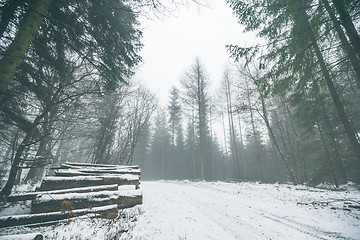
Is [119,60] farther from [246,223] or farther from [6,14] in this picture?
[246,223]

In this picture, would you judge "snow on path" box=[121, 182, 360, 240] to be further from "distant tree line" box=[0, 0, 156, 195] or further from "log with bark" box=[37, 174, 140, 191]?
"distant tree line" box=[0, 0, 156, 195]

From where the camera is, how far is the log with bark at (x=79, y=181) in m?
4.01

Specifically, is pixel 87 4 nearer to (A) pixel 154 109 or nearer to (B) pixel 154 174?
(A) pixel 154 109

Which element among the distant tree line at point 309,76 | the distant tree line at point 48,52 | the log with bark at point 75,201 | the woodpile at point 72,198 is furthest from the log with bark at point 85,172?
the distant tree line at point 309,76

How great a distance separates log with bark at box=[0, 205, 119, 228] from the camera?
2877mm

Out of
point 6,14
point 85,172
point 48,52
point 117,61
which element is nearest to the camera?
point 6,14

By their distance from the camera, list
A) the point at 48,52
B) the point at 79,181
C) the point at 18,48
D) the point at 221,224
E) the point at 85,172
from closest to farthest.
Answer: the point at 18,48 → the point at 221,224 → the point at 79,181 → the point at 48,52 → the point at 85,172

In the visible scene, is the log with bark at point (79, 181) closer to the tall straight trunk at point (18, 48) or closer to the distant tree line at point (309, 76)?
the tall straight trunk at point (18, 48)

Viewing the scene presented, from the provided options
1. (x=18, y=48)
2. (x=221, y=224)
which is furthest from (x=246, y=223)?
(x=18, y=48)

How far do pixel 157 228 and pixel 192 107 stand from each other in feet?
51.8

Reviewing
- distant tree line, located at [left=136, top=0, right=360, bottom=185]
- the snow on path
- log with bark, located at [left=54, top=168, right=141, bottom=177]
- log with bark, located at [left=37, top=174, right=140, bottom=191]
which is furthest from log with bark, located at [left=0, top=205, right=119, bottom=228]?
distant tree line, located at [left=136, top=0, right=360, bottom=185]

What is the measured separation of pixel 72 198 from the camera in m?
3.61

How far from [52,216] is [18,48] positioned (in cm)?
394

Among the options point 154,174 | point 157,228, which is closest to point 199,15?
point 157,228
